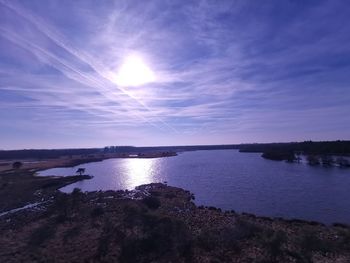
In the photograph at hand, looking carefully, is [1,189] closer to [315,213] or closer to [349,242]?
[315,213]

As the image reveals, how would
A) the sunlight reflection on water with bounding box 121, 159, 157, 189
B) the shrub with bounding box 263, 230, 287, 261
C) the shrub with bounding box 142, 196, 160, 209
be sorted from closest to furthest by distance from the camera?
the shrub with bounding box 263, 230, 287, 261
the shrub with bounding box 142, 196, 160, 209
the sunlight reflection on water with bounding box 121, 159, 157, 189

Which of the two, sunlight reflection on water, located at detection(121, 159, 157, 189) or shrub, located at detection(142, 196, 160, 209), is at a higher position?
sunlight reflection on water, located at detection(121, 159, 157, 189)

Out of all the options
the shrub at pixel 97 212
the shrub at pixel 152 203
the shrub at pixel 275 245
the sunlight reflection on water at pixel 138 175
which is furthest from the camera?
the sunlight reflection on water at pixel 138 175

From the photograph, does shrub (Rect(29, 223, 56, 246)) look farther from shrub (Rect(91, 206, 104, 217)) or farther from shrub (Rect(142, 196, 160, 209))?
shrub (Rect(142, 196, 160, 209))

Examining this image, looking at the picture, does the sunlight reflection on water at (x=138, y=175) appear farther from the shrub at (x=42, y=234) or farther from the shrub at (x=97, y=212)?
the shrub at (x=42, y=234)

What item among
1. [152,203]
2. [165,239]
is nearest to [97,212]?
[152,203]

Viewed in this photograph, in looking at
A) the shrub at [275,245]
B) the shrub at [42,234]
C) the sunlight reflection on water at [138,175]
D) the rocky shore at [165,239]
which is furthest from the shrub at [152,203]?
the sunlight reflection on water at [138,175]

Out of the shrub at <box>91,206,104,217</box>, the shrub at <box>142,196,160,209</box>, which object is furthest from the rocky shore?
the shrub at <box>142,196,160,209</box>

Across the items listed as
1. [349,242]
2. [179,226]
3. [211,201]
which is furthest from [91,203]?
[349,242]

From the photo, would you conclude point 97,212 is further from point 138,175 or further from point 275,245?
point 138,175
